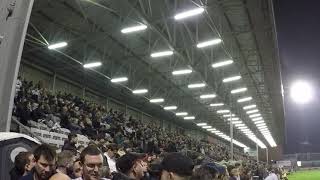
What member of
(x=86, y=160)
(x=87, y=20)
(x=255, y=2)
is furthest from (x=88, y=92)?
(x=86, y=160)

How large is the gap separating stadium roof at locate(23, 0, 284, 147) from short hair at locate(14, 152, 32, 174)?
9741 mm

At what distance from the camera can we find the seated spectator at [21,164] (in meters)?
4.69

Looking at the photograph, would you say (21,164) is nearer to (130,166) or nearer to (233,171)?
(130,166)

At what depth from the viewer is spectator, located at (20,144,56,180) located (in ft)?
13.1

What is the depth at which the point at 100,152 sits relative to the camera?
154 inches

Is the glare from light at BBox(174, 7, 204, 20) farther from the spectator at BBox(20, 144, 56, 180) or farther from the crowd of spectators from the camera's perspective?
the spectator at BBox(20, 144, 56, 180)

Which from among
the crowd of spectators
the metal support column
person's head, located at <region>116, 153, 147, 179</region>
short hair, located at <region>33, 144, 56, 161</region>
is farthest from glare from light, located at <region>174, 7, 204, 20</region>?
short hair, located at <region>33, 144, 56, 161</region>

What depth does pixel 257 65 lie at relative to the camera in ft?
70.3

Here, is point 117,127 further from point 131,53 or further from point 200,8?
point 200,8

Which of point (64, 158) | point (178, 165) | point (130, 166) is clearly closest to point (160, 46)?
point (64, 158)

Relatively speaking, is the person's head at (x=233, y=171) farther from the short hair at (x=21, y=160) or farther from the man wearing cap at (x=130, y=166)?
the short hair at (x=21, y=160)

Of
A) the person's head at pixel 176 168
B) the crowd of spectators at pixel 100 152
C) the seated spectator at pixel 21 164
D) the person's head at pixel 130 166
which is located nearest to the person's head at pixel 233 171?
the crowd of spectators at pixel 100 152

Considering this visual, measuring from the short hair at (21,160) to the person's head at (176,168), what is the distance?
107 inches

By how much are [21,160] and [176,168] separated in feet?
9.51
